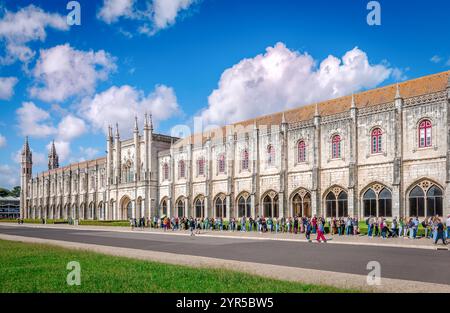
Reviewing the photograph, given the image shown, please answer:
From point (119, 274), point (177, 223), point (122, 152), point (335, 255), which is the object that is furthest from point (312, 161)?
point (122, 152)

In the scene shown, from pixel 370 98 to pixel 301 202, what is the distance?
1078 centimetres

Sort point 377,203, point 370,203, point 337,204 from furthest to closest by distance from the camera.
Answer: point 337,204 → point 370,203 → point 377,203

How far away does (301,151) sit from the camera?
1481 inches

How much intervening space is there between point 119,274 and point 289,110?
34.7 m

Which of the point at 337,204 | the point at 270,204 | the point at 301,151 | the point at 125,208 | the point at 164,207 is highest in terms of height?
the point at 301,151

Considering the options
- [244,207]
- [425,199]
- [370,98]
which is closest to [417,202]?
[425,199]

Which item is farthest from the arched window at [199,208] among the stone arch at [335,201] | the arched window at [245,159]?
the stone arch at [335,201]

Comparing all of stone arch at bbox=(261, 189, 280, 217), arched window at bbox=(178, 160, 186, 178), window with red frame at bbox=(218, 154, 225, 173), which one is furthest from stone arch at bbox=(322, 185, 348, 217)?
arched window at bbox=(178, 160, 186, 178)

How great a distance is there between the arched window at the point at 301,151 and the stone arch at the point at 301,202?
2.61 meters

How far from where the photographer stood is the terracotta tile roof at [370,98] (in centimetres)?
3238

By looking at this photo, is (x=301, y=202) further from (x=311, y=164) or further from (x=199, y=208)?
(x=199, y=208)

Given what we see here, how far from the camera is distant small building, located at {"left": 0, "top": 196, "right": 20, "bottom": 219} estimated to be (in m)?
138

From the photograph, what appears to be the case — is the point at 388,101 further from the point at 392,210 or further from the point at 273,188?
the point at 273,188

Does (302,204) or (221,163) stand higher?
(221,163)
